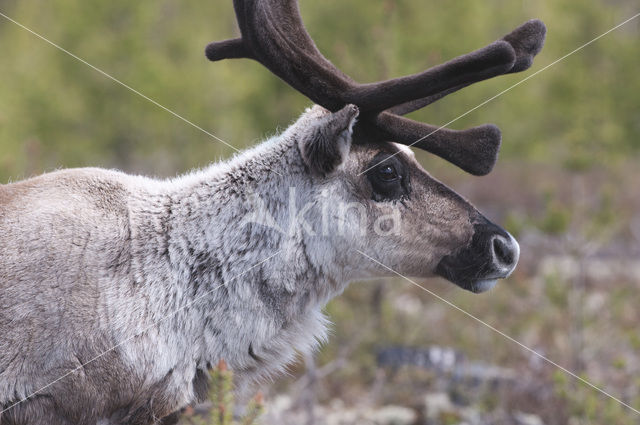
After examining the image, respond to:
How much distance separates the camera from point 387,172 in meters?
3.58

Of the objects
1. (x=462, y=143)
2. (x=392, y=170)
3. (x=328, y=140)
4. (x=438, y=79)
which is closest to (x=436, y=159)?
(x=462, y=143)

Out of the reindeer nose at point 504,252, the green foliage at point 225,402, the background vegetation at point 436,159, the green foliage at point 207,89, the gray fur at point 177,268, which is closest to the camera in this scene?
the green foliage at point 225,402

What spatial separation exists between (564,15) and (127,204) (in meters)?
20.3

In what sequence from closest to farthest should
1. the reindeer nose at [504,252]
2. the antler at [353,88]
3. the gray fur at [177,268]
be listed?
1. the gray fur at [177,268]
2. the antler at [353,88]
3. the reindeer nose at [504,252]

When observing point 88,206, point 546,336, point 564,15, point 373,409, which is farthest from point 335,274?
point 564,15

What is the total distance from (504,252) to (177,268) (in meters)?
1.58

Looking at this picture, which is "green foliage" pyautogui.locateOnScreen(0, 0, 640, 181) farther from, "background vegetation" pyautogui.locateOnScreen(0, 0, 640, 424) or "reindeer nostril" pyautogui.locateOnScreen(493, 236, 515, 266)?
"reindeer nostril" pyautogui.locateOnScreen(493, 236, 515, 266)

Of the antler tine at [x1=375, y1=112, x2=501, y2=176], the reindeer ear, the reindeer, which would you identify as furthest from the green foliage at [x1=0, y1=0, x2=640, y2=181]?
the reindeer ear

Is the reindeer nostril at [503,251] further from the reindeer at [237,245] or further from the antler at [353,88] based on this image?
the antler at [353,88]

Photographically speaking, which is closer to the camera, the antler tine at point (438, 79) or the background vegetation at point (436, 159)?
the antler tine at point (438, 79)

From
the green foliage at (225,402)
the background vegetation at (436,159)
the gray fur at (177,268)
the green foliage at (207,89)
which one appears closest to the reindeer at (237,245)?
the gray fur at (177,268)

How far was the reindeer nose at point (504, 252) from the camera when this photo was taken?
358cm

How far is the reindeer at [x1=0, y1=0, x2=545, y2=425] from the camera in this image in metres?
3.00

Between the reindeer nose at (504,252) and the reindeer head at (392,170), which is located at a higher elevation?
the reindeer head at (392,170)
